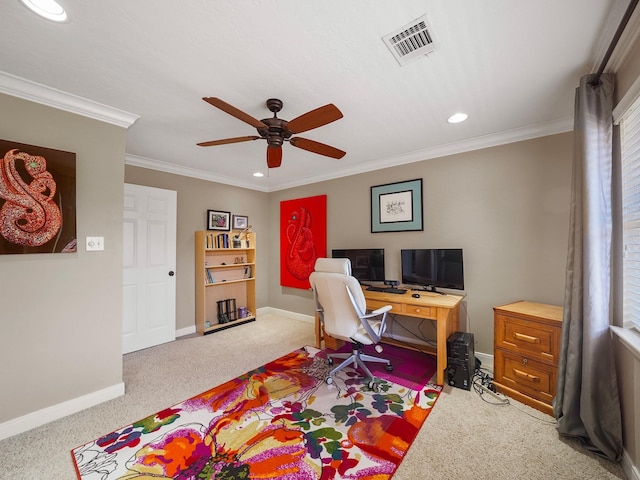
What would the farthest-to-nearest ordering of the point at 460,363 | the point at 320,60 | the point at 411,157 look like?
the point at 411,157 → the point at 460,363 → the point at 320,60

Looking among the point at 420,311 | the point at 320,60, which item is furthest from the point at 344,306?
the point at 320,60

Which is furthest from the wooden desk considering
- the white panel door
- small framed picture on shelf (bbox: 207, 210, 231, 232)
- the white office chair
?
the white panel door

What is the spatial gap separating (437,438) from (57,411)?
2.82 metres

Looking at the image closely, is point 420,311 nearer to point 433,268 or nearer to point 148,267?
point 433,268

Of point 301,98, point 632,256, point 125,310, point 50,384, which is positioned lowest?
point 50,384

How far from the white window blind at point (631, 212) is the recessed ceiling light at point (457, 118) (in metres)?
1.00

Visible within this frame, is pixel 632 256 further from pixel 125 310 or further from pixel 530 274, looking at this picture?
pixel 125 310

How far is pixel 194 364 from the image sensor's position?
286 cm

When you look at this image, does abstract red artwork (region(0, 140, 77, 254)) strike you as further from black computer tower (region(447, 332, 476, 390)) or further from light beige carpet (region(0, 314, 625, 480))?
black computer tower (region(447, 332, 476, 390))

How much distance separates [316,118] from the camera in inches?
67.7

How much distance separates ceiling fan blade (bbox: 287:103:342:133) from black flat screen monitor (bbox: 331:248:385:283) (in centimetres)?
208

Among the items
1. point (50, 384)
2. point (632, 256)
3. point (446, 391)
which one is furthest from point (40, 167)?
point (632, 256)

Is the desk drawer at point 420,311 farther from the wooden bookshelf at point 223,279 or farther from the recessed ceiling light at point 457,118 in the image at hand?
the wooden bookshelf at point 223,279

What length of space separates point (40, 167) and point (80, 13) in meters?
1.22
